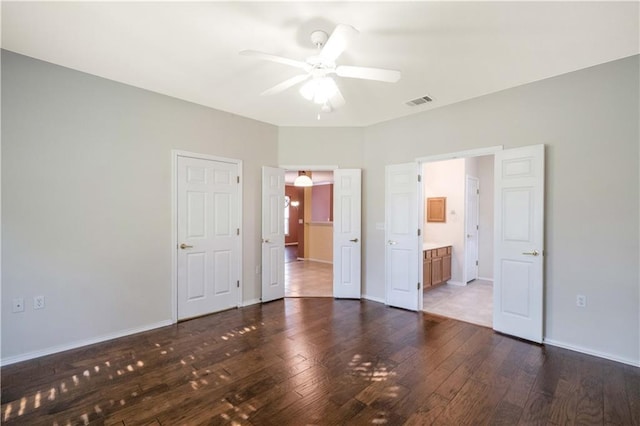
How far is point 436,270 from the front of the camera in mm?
5152

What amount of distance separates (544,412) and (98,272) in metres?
4.09

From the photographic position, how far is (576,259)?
2926 mm

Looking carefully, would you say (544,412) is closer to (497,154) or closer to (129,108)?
(497,154)

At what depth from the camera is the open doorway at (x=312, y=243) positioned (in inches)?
217

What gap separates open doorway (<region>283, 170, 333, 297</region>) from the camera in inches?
217

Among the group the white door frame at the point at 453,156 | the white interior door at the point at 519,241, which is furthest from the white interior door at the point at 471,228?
the white interior door at the point at 519,241

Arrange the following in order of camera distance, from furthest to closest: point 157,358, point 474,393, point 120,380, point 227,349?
point 227,349
point 157,358
point 120,380
point 474,393

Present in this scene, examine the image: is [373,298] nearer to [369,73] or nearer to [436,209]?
[436,209]

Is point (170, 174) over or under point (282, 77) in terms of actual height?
under

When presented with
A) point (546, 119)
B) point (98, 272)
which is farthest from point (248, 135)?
point (546, 119)

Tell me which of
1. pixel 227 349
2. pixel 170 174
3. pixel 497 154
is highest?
pixel 497 154

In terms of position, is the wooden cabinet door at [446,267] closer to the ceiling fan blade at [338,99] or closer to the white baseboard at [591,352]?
the white baseboard at [591,352]

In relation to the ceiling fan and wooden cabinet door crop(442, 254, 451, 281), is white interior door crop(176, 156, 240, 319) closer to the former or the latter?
the ceiling fan

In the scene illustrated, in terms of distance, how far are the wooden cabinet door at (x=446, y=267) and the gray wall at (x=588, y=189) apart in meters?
2.31
